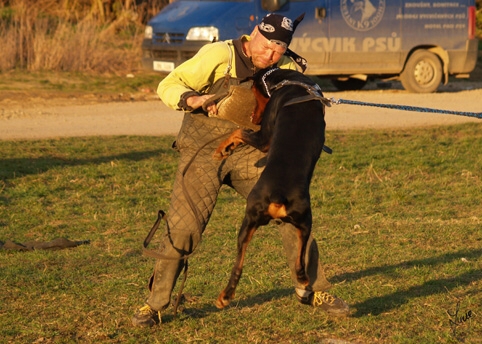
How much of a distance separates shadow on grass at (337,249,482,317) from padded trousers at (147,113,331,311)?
55 centimetres

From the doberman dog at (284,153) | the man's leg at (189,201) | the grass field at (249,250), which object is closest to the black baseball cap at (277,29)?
the doberman dog at (284,153)

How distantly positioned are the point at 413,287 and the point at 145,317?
179 centimetres

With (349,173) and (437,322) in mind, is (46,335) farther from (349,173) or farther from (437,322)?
(349,173)

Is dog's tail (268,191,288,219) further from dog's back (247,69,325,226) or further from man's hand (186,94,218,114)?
man's hand (186,94,218,114)

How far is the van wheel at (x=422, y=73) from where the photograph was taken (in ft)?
54.0

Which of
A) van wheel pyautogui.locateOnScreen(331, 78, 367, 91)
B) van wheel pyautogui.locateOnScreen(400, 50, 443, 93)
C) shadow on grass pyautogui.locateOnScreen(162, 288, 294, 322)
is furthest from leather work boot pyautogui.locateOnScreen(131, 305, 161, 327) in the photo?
van wheel pyautogui.locateOnScreen(331, 78, 367, 91)

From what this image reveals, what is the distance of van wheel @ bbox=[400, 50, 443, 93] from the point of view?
1645cm

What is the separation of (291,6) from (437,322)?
35.2 feet

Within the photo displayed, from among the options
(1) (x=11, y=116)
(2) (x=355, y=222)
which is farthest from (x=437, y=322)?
(1) (x=11, y=116)

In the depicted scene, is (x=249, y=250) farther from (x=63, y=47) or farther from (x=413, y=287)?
(x=63, y=47)

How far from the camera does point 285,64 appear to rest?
16.4 ft

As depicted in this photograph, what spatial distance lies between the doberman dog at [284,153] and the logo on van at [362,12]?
11160 mm

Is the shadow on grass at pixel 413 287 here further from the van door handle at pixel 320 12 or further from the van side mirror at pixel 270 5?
the van door handle at pixel 320 12

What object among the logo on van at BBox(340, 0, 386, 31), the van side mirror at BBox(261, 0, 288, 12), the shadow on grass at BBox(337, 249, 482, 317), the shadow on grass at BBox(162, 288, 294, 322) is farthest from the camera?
the logo on van at BBox(340, 0, 386, 31)
